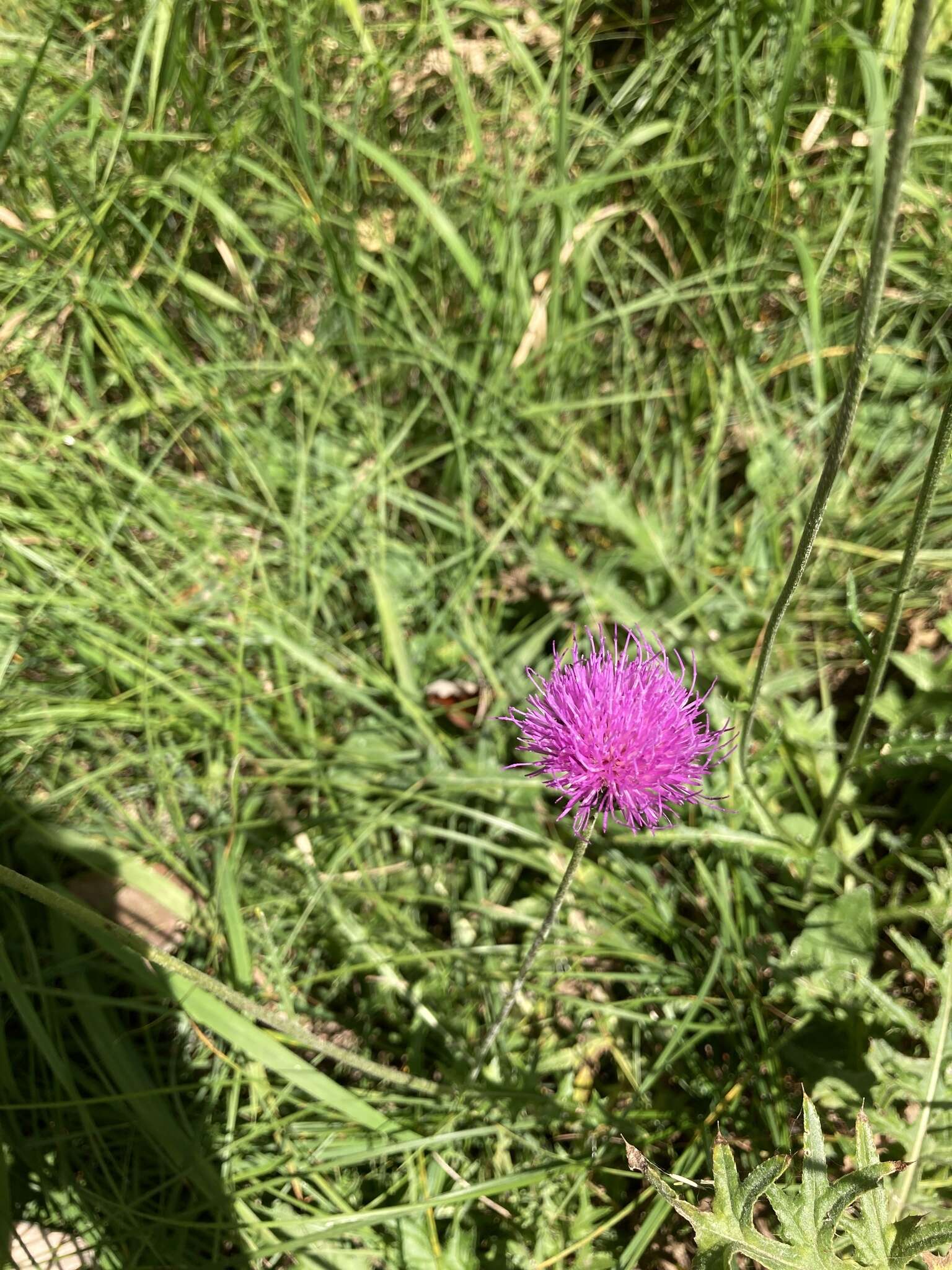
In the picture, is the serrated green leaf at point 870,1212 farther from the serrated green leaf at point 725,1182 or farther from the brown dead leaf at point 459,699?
the brown dead leaf at point 459,699

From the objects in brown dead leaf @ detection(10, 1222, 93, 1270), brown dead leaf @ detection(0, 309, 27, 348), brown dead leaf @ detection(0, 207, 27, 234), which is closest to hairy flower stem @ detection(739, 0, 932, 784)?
brown dead leaf @ detection(10, 1222, 93, 1270)

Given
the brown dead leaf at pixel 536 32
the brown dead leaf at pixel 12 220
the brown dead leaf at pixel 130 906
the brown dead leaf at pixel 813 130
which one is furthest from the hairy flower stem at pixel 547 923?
the brown dead leaf at pixel 536 32

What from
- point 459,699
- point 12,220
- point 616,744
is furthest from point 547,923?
point 12,220

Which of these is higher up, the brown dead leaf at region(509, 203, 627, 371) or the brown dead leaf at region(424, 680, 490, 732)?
the brown dead leaf at region(509, 203, 627, 371)

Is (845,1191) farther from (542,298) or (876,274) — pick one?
(542,298)

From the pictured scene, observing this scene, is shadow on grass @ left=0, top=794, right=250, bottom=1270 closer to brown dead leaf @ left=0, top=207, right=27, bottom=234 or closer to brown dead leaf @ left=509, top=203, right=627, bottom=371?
brown dead leaf @ left=0, top=207, right=27, bottom=234

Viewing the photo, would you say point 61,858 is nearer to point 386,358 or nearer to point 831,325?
point 386,358

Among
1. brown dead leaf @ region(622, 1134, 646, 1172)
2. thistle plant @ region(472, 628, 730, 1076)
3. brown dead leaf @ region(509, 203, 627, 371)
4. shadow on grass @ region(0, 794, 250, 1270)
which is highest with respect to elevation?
brown dead leaf @ region(509, 203, 627, 371)
